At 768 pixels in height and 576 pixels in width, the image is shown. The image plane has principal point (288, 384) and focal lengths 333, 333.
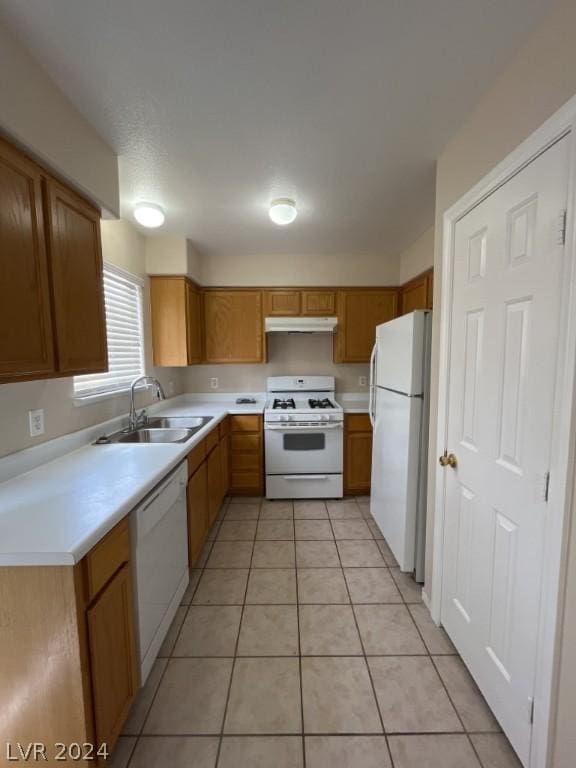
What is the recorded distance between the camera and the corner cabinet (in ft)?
3.73

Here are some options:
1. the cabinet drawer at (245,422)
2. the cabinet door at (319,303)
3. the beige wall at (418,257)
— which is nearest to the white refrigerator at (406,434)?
the beige wall at (418,257)

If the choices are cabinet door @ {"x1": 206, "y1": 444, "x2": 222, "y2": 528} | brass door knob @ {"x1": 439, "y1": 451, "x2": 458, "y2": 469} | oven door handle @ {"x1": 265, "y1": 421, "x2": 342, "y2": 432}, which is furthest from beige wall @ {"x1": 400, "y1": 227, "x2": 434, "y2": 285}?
cabinet door @ {"x1": 206, "y1": 444, "x2": 222, "y2": 528}

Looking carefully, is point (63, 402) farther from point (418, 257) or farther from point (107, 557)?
point (418, 257)

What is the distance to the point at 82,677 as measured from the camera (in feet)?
3.17

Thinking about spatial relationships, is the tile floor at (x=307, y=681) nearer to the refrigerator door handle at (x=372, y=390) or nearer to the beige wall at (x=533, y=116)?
the beige wall at (x=533, y=116)

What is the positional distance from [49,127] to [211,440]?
6.58ft

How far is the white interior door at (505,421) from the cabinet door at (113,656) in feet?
4.57

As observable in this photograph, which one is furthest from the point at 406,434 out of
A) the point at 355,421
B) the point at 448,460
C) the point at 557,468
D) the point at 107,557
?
the point at 107,557

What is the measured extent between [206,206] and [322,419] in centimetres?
200

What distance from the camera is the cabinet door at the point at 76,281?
4.46 ft

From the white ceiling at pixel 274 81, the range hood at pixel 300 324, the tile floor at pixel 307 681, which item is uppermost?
the white ceiling at pixel 274 81

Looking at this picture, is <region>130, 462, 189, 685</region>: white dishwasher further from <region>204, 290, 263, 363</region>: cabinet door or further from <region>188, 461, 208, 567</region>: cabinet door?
Answer: <region>204, 290, 263, 363</region>: cabinet door

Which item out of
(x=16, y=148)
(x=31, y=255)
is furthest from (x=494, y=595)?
(x=16, y=148)

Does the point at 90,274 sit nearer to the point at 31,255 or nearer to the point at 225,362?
the point at 31,255
